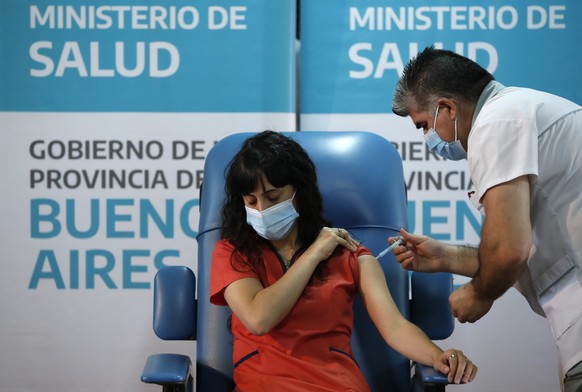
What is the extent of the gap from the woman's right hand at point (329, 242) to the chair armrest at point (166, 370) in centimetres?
43

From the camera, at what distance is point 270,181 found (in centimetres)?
209

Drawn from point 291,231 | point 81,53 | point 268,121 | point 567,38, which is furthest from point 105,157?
point 567,38

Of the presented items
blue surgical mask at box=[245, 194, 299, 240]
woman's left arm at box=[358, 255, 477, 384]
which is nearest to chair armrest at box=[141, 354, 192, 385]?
blue surgical mask at box=[245, 194, 299, 240]

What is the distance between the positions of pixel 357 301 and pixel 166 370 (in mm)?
639

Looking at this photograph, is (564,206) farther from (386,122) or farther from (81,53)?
(81,53)

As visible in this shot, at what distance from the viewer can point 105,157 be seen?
10.8ft

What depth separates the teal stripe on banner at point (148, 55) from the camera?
10.7 ft

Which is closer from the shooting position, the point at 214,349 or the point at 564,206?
the point at 564,206

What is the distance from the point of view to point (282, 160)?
6.93ft

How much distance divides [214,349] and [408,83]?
0.90 m

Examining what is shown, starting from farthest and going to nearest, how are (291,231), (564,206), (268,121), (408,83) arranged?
(268,121) < (291,231) < (408,83) < (564,206)

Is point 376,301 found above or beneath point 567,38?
beneath

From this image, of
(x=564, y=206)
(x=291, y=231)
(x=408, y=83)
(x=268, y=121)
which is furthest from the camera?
(x=268, y=121)

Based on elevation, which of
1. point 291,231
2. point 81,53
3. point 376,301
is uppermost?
point 81,53
